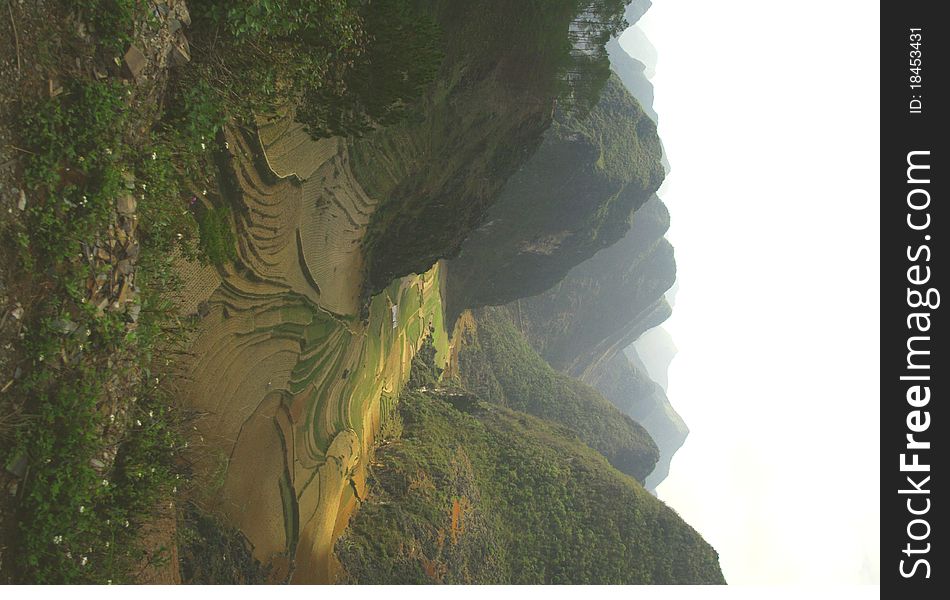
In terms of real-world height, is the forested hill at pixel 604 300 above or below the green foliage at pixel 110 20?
above

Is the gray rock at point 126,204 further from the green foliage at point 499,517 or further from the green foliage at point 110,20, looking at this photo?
the green foliage at point 499,517

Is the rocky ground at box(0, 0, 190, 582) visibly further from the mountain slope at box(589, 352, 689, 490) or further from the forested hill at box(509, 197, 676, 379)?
the mountain slope at box(589, 352, 689, 490)

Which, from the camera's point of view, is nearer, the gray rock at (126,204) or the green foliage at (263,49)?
the gray rock at (126,204)

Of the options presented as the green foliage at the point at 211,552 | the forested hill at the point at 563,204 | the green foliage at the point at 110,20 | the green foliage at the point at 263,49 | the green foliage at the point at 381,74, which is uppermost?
the forested hill at the point at 563,204

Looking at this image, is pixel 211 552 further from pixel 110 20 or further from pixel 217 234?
pixel 110 20

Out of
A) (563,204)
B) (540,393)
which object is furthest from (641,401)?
(563,204)

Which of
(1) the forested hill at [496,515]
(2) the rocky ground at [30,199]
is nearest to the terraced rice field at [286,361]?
(1) the forested hill at [496,515]
